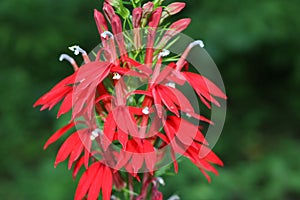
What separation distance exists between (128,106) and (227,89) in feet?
9.01

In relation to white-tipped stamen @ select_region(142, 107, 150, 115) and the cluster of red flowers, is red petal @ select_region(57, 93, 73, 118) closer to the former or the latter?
the cluster of red flowers

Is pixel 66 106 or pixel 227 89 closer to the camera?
pixel 66 106

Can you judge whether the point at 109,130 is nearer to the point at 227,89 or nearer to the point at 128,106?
the point at 128,106

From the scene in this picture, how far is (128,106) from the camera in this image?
1113 mm

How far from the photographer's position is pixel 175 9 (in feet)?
3.84

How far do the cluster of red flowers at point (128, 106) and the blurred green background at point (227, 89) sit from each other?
102 cm

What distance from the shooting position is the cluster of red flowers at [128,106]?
1.04m

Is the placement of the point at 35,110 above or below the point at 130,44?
below

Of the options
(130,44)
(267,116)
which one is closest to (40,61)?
(267,116)

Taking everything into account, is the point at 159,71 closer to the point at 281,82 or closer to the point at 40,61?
the point at 40,61

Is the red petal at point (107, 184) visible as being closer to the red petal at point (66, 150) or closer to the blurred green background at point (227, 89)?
the red petal at point (66, 150)

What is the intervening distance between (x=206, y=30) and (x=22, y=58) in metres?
1.28

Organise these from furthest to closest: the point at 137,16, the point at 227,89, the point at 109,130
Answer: the point at 227,89, the point at 137,16, the point at 109,130

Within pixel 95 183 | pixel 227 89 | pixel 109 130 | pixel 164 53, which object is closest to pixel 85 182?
pixel 95 183
